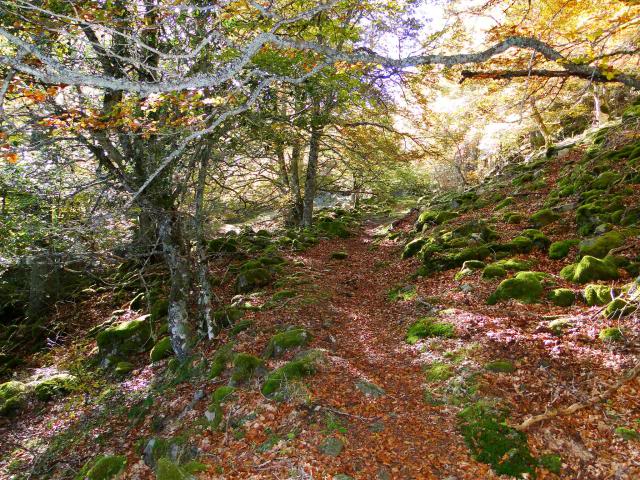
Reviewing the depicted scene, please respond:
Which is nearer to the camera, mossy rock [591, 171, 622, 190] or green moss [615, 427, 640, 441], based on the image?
green moss [615, 427, 640, 441]

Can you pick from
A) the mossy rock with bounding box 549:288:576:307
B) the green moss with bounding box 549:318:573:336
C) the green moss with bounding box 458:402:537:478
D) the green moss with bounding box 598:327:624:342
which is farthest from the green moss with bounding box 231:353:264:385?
the mossy rock with bounding box 549:288:576:307

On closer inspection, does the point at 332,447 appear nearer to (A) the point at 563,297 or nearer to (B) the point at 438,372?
(B) the point at 438,372

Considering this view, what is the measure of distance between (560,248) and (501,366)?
15.1 feet

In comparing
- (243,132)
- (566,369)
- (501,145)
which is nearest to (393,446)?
(566,369)

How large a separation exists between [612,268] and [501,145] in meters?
14.8

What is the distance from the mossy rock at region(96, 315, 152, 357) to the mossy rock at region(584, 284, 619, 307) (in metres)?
9.74

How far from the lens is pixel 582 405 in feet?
14.9

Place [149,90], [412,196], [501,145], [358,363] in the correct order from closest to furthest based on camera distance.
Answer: [149,90]
[358,363]
[501,145]
[412,196]

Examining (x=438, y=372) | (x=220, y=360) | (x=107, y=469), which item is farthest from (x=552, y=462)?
(x=107, y=469)

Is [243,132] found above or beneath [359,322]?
above

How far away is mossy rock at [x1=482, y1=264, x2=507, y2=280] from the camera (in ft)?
27.3

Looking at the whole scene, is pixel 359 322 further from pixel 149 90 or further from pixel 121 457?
pixel 149 90

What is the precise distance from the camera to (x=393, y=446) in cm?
445

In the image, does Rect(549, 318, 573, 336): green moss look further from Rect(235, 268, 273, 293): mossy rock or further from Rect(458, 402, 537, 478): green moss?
Rect(235, 268, 273, 293): mossy rock
